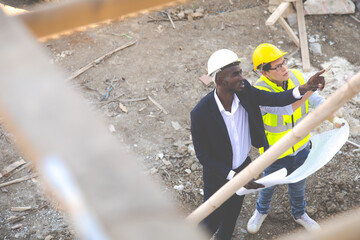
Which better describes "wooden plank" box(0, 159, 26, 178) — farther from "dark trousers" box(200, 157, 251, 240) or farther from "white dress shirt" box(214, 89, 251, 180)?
"white dress shirt" box(214, 89, 251, 180)

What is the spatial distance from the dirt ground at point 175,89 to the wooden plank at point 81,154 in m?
4.46

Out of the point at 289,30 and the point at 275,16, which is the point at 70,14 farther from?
the point at 289,30

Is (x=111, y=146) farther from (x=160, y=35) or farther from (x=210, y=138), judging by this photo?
(x=160, y=35)

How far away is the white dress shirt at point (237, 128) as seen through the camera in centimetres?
355

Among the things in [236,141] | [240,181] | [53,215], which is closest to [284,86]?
[236,141]

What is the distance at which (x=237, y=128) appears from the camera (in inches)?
143

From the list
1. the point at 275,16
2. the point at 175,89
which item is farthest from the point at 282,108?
the point at 275,16

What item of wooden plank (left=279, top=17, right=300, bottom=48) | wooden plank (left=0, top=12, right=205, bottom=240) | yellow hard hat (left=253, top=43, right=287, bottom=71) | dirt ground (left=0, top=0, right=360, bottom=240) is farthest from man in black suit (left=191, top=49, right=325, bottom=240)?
wooden plank (left=279, top=17, right=300, bottom=48)

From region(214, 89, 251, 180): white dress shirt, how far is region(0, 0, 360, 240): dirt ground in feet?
5.43

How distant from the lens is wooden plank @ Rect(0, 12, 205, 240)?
69cm

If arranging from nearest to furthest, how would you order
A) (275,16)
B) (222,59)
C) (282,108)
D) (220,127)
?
(222,59), (220,127), (282,108), (275,16)

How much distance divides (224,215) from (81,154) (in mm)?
3616

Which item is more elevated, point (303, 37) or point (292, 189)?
point (303, 37)

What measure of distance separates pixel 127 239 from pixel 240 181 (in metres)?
1.61
